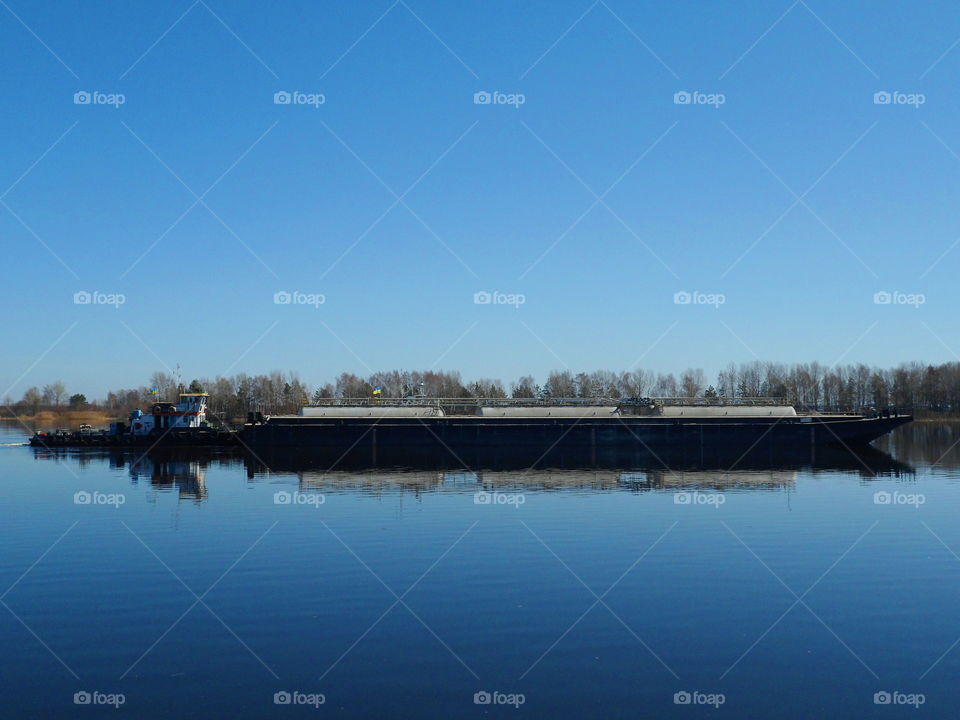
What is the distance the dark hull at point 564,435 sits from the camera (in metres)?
68.9

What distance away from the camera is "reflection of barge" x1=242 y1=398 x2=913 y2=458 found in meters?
69.2

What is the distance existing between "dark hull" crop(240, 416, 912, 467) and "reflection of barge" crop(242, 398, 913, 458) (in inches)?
3.3

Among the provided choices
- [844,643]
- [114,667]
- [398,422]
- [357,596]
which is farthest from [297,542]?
[398,422]

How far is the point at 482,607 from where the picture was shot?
17297 mm

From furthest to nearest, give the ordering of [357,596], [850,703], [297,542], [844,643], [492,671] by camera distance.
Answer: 1. [297,542]
2. [357,596]
3. [844,643]
4. [492,671]
5. [850,703]

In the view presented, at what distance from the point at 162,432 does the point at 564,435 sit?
36.7 m

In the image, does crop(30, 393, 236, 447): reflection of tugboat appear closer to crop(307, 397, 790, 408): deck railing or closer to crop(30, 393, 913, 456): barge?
crop(30, 393, 913, 456): barge

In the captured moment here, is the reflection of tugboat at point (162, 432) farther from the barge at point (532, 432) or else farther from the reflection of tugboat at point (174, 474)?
the reflection of tugboat at point (174, 474)

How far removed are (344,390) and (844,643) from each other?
153m

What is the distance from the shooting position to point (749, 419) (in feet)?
238

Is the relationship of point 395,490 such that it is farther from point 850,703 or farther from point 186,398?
point 186,398

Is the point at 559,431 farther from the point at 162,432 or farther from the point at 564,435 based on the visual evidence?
the point at 162,432

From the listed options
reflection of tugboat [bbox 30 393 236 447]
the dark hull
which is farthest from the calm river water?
reflection of tugboat [bbox 30 393 236 447]

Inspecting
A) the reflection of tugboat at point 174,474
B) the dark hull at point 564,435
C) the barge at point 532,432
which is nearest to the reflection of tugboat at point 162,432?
the barge at point 532,432
